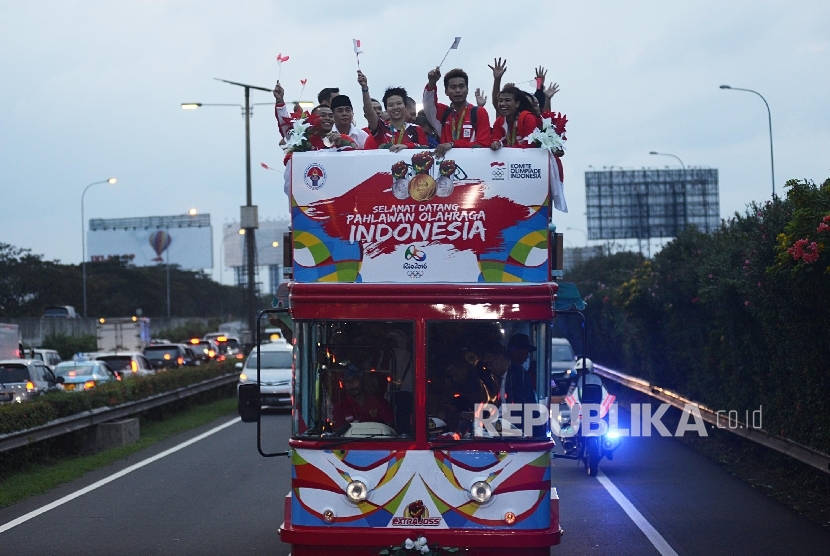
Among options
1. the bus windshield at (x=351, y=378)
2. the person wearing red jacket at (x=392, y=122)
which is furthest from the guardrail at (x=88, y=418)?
the bus windshield at (x=351, y=378)

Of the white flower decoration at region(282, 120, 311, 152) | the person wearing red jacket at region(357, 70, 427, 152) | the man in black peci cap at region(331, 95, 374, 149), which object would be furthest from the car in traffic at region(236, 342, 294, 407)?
the white flower decoration at region(282, 120, 311, 152)

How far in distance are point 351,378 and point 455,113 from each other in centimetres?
241

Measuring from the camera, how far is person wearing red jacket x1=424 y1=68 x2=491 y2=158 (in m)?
8.50

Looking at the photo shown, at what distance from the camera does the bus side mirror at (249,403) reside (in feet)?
25.8

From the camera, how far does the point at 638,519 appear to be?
11.9 m

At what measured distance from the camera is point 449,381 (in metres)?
7.31

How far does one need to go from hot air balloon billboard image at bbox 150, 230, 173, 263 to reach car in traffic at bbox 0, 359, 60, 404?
274 ft

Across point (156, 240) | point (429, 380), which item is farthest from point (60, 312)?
point (429, 380)

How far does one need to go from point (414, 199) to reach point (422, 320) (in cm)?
82

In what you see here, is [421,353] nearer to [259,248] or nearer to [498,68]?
[498,68]

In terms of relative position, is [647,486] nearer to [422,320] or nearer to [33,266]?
[422,320]

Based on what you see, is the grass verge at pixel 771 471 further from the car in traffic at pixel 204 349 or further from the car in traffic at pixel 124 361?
the car in traffic at pixel 204 349

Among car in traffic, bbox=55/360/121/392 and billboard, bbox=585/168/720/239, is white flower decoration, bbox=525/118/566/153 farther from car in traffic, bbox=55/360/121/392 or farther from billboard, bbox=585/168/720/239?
billboard, bbox=585/168/720/239

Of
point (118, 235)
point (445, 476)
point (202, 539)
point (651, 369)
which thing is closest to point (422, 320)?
point (445, 476)
